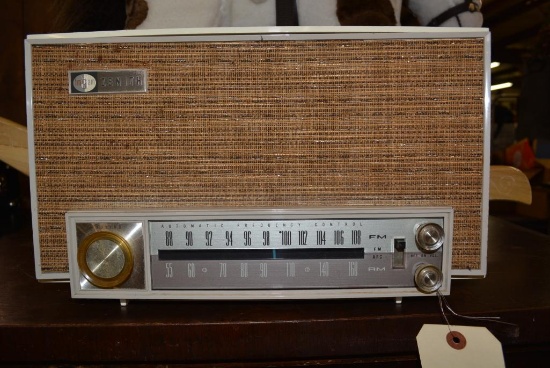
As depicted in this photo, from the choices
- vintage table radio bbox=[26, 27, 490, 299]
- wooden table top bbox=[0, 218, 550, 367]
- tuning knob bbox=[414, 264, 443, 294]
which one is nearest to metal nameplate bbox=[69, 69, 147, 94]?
vintage table radio bbox=[26, 27, 490, 299]

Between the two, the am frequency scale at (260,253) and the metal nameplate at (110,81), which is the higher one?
the metal nameplate at (110,81)

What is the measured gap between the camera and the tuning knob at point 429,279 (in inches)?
17.0

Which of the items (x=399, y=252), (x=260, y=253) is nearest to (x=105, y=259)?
(x=260, y=253)

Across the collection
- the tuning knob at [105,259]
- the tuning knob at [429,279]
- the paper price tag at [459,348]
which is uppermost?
the tuning knob at [105,259]

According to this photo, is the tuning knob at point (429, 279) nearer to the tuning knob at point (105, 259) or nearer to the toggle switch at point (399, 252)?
the toggle switch at point (399, 252)

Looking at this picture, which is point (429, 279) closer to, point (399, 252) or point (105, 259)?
point (399, 252)

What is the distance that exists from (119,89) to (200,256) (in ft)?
0.65

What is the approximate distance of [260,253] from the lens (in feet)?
1.44

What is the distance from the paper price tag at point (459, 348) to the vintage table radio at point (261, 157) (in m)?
0.05

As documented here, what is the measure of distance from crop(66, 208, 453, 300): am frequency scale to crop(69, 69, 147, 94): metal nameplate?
13cm

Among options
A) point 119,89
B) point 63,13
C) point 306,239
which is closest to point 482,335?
point 306,239

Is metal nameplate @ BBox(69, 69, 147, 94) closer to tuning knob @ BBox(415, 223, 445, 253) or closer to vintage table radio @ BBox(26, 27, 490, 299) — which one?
vintage table radio @ BBox(26, 27, 490, 299)

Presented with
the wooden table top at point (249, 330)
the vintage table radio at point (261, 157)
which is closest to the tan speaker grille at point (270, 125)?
the vintage table radio at point (261, 157)

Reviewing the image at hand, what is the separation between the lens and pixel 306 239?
434 millimetres
